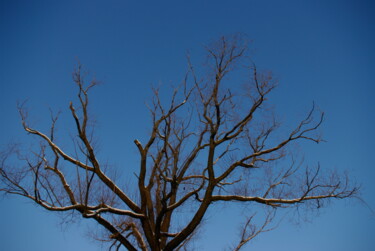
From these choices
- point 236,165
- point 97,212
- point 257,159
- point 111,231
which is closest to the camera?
point 97,212

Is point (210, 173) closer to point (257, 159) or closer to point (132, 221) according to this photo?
point (257, 159)

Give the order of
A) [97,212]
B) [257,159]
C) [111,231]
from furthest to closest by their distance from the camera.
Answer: [257,159], [111,231], [97,212]

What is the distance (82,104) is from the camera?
888 centimetres

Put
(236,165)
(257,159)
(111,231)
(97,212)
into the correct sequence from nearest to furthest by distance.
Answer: (97,212) → (111,231) → (236,165) → (257,159)

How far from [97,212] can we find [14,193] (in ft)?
10.1

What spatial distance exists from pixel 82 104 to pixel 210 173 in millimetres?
4211

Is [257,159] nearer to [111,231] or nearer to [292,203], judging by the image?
[292,203]

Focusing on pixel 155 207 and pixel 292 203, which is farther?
pixel 155 207

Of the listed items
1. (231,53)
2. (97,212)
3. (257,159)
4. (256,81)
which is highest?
(231,53)

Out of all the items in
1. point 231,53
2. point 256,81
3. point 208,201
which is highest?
point 231,53

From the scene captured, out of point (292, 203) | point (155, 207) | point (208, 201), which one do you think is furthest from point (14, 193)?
point (292, 203)

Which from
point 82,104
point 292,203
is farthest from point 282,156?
point 82,104

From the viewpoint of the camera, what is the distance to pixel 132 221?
9367 millimetres

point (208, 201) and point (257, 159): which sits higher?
point (257, 159)
